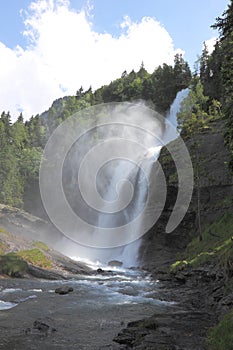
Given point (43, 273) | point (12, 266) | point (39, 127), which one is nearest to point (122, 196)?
point (43, 273)

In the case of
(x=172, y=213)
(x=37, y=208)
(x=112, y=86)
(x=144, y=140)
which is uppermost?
(x=112, y=86)

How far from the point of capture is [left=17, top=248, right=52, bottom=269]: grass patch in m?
31.5

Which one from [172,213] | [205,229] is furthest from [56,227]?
[205,229]

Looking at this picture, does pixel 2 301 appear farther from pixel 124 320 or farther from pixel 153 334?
pixel 153 334

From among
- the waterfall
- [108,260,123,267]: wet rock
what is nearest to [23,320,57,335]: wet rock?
[108,260,123,267]: wet rock

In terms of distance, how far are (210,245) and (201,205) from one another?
31.6 feet

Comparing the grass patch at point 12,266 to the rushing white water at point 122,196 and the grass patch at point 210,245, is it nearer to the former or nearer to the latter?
the grass patch at point 210,245

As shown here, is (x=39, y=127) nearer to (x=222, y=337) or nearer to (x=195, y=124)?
(x=195, y=124)

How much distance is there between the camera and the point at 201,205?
40.9 meters

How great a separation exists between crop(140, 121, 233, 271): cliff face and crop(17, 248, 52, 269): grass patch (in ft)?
38.2

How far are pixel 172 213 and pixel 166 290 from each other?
2062cm

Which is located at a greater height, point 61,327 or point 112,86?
point 112,86

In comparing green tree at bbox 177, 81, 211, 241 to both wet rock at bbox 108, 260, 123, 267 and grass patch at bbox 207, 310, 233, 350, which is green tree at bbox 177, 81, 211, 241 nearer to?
wet rock at bbox 108, 260, 123, 267

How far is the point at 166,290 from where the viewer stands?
23.0 metres
